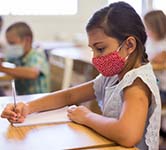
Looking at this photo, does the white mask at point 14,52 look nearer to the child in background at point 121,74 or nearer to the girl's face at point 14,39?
the girl's face at point 14,39

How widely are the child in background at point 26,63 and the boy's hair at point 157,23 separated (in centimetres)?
94

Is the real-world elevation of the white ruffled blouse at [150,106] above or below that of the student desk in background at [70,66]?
above

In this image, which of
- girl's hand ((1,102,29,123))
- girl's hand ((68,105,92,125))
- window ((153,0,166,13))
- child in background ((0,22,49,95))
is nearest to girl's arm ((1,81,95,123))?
girl's hand ((1,102,29,123))

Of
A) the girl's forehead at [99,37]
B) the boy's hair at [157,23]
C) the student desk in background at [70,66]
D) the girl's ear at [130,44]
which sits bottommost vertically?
the student desk in background at [70,66]

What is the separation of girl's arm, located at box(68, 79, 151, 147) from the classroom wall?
3.62 metres

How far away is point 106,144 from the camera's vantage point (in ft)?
3.49

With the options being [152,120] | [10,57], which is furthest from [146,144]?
[10,57]

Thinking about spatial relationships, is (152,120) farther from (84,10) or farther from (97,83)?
(84,10)

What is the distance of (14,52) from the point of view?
293 cm

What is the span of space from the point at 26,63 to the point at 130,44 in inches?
67.2

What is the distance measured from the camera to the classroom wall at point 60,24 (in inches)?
188

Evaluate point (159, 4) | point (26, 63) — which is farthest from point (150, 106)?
point (159, 4)

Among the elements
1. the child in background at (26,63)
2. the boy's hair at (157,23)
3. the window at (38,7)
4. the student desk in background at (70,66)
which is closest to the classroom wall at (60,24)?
the window at (38,7)

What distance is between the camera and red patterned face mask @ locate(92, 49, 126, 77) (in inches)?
49.7
